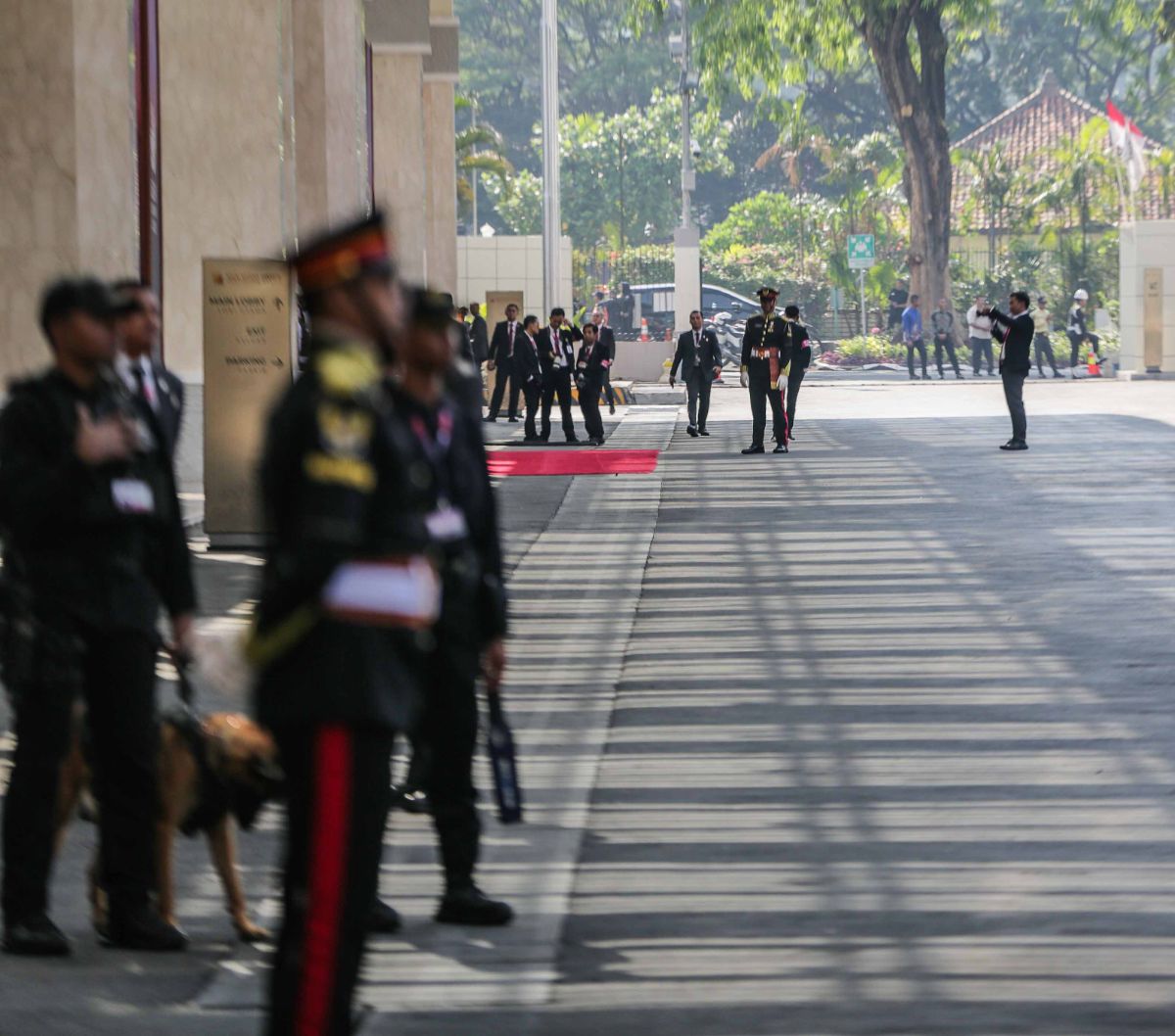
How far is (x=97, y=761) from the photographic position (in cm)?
577

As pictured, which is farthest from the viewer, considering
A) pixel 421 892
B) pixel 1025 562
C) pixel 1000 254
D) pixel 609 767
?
pixel 1000 254

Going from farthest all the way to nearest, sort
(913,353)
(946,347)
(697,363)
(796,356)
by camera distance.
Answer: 1. (913,353)
2. (946,347)
3. (697,363)
4. (796,356)

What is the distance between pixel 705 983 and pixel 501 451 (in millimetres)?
20644

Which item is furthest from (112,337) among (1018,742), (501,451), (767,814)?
(501,451)

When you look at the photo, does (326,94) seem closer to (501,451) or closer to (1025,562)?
(501,451)

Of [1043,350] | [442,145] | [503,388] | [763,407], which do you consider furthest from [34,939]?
[1043,350]

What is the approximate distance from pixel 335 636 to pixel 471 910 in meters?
2.26

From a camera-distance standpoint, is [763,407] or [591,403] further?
[591,403]

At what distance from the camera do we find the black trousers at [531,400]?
27.6 metres

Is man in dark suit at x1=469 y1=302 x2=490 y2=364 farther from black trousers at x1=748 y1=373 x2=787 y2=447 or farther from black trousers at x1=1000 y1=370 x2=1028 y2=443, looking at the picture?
black trousers at x1=1000 y1=370 x2=1028 y2=443

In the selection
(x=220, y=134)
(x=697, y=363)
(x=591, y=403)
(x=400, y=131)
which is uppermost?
(x=400, y=131)

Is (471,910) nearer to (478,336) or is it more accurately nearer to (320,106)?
(320,106)

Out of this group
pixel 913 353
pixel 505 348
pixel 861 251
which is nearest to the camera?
pixel 505 348

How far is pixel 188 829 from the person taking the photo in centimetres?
591
